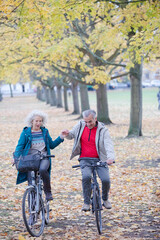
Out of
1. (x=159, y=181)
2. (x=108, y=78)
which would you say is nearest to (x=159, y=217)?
(x=159, y=181)

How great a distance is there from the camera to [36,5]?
334 inches

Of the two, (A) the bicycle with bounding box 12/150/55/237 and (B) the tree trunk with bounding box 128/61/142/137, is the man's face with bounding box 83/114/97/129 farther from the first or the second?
(B) the tree trunk with bounding box 128/61/142/137

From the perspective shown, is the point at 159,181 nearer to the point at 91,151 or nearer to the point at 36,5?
the point at 91,151

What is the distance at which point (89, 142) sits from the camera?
6160 mm

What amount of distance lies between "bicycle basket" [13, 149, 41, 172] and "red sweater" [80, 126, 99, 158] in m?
0.72

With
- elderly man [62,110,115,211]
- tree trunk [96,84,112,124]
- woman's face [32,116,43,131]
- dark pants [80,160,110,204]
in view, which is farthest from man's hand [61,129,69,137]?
tree trunk [96,84,112,124]

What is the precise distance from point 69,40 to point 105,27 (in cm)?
185

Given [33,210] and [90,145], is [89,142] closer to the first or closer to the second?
[90,145]

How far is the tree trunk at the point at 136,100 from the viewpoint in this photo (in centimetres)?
1630

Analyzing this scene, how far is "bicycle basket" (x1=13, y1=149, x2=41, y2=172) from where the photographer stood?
5.72 m

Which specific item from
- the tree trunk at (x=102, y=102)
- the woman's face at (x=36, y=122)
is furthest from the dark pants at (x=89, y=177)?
the tree trunk at (x=102, y=102)

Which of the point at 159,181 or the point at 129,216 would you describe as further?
the point at 159,181

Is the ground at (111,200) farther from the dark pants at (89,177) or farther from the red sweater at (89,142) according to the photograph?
the red sweater at (89,142)

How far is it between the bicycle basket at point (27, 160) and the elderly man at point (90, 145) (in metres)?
0.57
